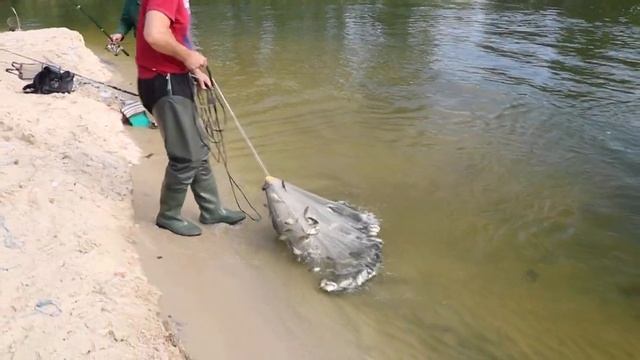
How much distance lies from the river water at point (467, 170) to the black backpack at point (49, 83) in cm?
239

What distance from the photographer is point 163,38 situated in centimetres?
372

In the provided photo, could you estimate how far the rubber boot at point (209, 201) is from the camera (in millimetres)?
4640

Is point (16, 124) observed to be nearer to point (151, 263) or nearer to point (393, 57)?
point (151, 263)

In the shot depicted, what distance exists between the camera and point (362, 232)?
15.9ft

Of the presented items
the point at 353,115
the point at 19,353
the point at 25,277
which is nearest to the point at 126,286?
the point at 25,277

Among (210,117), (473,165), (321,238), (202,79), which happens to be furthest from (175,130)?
(473,165)

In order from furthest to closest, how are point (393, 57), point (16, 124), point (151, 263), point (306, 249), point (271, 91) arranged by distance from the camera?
1. point (393, 57)
2. point (271, 91)
3. point (16, 124)
4. point (306, 249)
5. point (151, 263)

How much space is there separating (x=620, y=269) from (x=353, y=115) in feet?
15.2

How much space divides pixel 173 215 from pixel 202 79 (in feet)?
3.92

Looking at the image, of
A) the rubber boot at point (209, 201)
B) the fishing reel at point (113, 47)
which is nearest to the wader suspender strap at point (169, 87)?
the rubber boot at point (209, 201)

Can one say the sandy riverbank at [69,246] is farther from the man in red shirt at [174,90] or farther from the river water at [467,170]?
the river water at [467,170]

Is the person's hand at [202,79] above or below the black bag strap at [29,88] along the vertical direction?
above

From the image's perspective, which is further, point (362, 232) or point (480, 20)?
point (480, 20)

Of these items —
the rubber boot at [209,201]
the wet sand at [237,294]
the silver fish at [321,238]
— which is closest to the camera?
the wet sand at [237,294]
